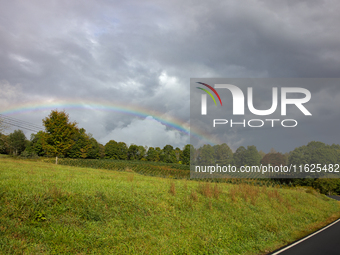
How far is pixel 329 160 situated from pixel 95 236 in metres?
58.9

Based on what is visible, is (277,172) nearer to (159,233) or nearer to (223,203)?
(223,203)

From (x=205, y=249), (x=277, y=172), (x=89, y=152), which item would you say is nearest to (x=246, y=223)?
(x=205, y=249)

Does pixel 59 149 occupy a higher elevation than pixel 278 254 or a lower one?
higher

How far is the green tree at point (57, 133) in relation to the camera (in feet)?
117

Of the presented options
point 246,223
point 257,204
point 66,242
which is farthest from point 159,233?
point 257,204

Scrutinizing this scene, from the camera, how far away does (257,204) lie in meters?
15.0

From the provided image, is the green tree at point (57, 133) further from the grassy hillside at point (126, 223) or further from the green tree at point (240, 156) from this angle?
the green tree at point (240, 156)

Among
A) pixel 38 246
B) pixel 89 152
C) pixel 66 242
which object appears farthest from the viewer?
pixel 89 152

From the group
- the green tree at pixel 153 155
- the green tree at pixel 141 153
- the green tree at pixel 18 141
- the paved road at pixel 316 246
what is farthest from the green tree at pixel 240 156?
the green tree at pixel 18 141

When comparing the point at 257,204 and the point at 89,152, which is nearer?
the point at 257,204

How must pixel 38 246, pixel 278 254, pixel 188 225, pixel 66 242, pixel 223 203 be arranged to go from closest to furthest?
pixel 38 246 < pixel 66 242 < pixel 278 254 < pixel 188 225 < pixel 223 203

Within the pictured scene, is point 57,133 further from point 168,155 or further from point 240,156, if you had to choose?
point 168,155

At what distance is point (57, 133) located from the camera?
35875 mm

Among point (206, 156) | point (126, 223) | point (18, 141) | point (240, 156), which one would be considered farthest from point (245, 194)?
point (18, 141)
